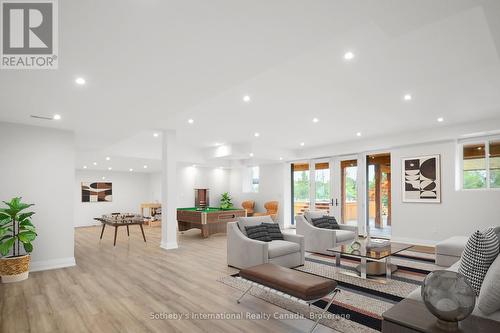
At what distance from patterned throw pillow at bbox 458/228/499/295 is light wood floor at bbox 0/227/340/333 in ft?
4.39

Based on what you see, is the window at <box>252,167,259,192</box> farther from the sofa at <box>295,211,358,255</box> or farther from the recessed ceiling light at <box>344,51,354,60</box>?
the recessed ceiling light at <box>344,51,354,60</box>

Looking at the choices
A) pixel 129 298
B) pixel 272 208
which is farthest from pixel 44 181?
pixel 272 208

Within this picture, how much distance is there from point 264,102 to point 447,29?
285 cm

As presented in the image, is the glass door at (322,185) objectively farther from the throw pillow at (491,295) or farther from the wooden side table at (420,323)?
the wooden side table at (420,323)

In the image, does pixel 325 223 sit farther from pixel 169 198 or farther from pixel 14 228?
pixel 14 228

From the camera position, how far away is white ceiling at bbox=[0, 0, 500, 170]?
220 cm

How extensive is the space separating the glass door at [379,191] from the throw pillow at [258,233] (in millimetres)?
5512

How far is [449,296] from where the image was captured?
1685 mm

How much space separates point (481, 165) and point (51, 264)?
9245 millimetres

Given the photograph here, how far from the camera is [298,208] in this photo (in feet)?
36.3

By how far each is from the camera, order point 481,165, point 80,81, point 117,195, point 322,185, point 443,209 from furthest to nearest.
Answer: point 117,195 < point 322,185 < point 443,209 < point 481,165 < point 80,81

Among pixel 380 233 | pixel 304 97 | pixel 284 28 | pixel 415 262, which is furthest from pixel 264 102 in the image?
pixel 380 233

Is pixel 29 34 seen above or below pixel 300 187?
above

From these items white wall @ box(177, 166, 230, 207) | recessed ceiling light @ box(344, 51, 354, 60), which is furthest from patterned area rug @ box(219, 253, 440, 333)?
white wall @ box(177, 166, 230, 207)
